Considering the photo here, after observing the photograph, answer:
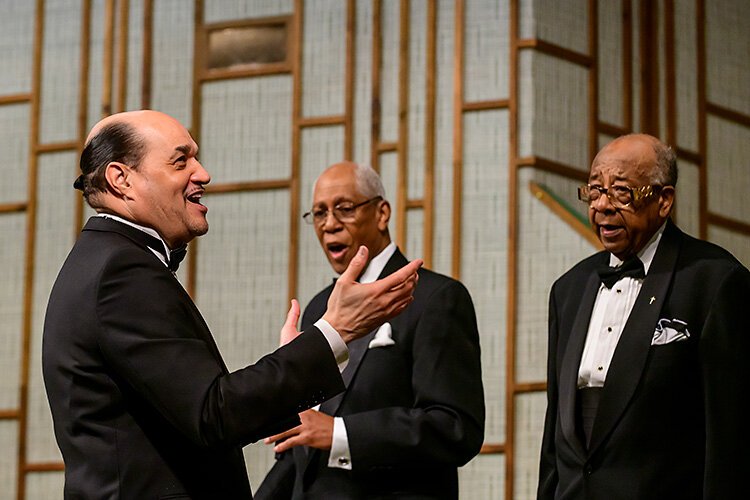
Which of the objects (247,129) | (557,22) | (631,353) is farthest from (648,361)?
(247,129)

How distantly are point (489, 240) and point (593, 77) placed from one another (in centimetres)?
96

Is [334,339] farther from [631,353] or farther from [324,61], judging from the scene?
[324,61]

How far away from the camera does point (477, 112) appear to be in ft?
18.8

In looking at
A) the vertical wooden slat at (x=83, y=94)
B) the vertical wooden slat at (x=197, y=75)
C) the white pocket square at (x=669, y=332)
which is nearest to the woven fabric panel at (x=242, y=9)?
the vertical wooden slat at (x=197, y=75)

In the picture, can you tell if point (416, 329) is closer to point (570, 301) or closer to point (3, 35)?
point (570, 301)

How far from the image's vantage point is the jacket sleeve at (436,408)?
3.57 metres

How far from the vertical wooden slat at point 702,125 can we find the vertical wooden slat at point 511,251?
138 centimetres

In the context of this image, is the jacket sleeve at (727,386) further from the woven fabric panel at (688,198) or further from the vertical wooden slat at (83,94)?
the vertical wooden slat at (83,94)

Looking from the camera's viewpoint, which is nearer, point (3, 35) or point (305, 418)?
point (305, 418)

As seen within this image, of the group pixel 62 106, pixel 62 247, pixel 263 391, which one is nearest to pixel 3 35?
pixel 62 106

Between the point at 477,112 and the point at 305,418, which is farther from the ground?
the point at 477,112

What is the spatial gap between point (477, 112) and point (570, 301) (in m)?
2.30

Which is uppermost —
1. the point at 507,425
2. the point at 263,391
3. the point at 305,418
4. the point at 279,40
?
the point at 279,40

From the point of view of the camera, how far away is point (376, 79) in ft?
19.4
